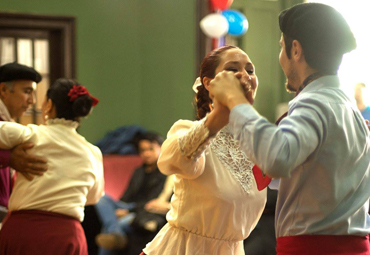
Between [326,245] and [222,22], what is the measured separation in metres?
4.32

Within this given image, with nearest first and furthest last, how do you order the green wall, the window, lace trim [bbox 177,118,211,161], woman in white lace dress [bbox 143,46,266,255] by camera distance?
lace trim [bbox 177,118,211,161] → woman in white lace dress [bbox 143,46,266,255] → the window → the green wall

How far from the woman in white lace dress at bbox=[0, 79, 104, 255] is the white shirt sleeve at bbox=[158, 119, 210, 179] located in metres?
0.92

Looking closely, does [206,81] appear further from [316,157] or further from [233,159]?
[316,157]

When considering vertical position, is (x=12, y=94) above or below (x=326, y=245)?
above

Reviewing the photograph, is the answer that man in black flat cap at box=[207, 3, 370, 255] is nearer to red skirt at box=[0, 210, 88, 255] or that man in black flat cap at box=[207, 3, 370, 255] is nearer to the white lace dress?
the white lace dress

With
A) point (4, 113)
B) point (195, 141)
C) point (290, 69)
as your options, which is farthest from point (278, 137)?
point (4, 113)

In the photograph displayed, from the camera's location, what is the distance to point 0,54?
21.4 feet

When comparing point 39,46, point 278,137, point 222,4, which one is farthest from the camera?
point 39,46

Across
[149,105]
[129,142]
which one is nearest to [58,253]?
[129,142]

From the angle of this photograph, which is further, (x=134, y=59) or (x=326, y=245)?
(x=134, y=59)

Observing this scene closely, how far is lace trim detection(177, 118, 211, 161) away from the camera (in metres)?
1.81

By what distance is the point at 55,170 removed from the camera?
274 centimetres

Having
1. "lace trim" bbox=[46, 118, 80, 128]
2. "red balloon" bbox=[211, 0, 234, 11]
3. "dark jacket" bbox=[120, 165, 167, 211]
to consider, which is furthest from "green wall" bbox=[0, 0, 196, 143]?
"lace trim" bbox=[46, 118, 80, 128]

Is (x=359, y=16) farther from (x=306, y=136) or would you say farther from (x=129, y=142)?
(x=306, y=136)
